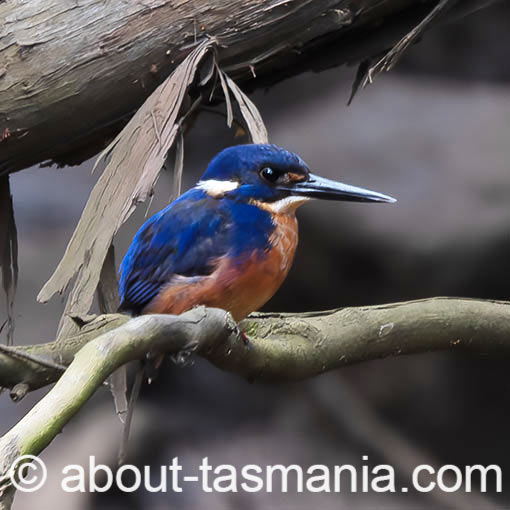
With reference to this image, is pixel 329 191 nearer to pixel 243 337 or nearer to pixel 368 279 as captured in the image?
pixel 243 337

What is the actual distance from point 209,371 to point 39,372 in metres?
1.90

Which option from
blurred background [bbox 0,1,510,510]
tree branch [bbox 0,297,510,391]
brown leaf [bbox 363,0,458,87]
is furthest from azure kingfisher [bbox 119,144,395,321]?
blurred background [bbox 0,1,510,510]

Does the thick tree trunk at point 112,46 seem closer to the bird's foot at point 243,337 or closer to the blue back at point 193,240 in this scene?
the blue back at point 193,240

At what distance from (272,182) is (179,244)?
7.0 inches

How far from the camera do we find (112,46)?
174 centimetres

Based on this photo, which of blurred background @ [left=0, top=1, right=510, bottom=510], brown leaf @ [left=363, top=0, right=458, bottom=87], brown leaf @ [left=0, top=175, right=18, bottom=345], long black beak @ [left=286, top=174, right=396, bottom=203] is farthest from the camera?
blurred background @ [left=0, top=1, right=510, bottom=510]

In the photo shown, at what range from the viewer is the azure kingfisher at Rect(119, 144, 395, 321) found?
1.34 metres

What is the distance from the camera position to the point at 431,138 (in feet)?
9.94

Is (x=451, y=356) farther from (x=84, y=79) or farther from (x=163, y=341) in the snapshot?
(x=163, y=341)

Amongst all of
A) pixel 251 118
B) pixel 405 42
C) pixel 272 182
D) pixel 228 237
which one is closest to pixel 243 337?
pixel 228 237

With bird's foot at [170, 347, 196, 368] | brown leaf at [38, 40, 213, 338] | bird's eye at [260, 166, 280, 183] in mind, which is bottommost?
bird's foot at [170, 347, 196, 368]

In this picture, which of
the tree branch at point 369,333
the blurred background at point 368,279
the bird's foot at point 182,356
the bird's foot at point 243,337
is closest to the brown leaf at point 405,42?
the tree branch at point 369,333

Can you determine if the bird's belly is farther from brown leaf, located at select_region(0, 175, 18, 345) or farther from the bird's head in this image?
brown leaf, located at select_region(0, 175, 18, 345)

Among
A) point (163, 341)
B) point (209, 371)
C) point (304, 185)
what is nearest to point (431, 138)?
point (209, 371)
